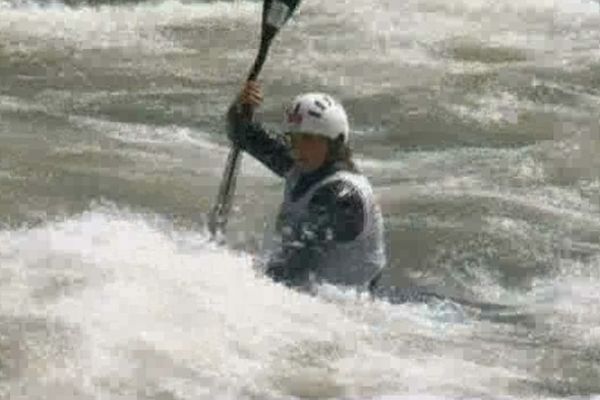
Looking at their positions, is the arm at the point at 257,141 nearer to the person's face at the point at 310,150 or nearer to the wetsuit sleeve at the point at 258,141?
the wetsuit sleeve at the point at 258,141

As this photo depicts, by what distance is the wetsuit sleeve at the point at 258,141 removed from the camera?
8.84 meters

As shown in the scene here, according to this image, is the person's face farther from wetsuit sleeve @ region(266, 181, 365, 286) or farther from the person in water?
wetsuit sleeve @ region(266, 181, 365, 286)

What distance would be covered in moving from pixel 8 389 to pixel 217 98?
807 centimetres

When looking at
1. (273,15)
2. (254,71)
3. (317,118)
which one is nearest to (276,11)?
(273,15)

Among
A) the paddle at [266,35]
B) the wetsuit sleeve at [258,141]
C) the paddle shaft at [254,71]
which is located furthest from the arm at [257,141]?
the paddle at [266,35]

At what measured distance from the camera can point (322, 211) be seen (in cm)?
829

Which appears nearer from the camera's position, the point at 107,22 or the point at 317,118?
the point at 317,118

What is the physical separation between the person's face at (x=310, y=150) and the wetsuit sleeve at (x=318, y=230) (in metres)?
0.14

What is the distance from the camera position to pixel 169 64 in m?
16.1

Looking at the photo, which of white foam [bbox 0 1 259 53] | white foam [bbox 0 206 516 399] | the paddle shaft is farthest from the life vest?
white foam [bbox 0 1 259 53]

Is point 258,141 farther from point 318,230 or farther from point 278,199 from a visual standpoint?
point 278,199

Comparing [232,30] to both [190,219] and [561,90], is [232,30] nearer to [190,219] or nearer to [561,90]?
[561,90]

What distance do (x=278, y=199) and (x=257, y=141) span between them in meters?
2.84

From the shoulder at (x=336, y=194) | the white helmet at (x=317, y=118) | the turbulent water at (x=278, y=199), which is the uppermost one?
the white helmet at (x=317, y=118)
